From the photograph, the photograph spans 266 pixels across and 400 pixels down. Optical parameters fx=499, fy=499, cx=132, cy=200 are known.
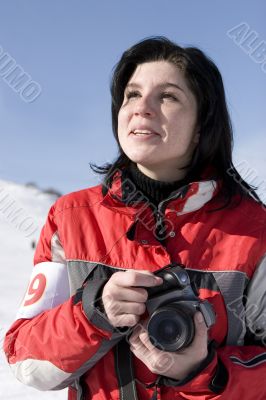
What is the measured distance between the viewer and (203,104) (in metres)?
1.81

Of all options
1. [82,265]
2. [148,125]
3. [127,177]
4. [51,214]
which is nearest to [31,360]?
[82,265]

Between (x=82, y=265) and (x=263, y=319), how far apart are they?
603mm

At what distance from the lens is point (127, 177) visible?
1.82 meters

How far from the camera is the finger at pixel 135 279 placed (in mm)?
1366

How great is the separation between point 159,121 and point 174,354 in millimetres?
741

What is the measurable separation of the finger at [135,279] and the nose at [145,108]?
1.81 ft

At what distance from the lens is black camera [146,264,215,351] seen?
4.51 feet

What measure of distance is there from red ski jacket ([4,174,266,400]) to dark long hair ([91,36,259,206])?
0.12m

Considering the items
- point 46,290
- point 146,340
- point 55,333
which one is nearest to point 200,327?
point 146,340

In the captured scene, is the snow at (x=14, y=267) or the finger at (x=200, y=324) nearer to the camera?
the finger at (x=200, y=324)

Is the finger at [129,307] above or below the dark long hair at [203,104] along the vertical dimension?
below

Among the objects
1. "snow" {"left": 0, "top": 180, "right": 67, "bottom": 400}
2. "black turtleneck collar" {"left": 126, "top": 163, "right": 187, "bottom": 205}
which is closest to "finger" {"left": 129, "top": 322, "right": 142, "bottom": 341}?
"black turtleneck collar" {"left": 126, "top": 163, "right": 187, "bottom": 205}

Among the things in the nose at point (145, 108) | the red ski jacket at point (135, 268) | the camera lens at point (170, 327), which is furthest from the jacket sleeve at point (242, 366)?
the nose at point (145, 108)

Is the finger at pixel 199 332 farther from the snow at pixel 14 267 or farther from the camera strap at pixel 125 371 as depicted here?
the snow at pixel 14 267
